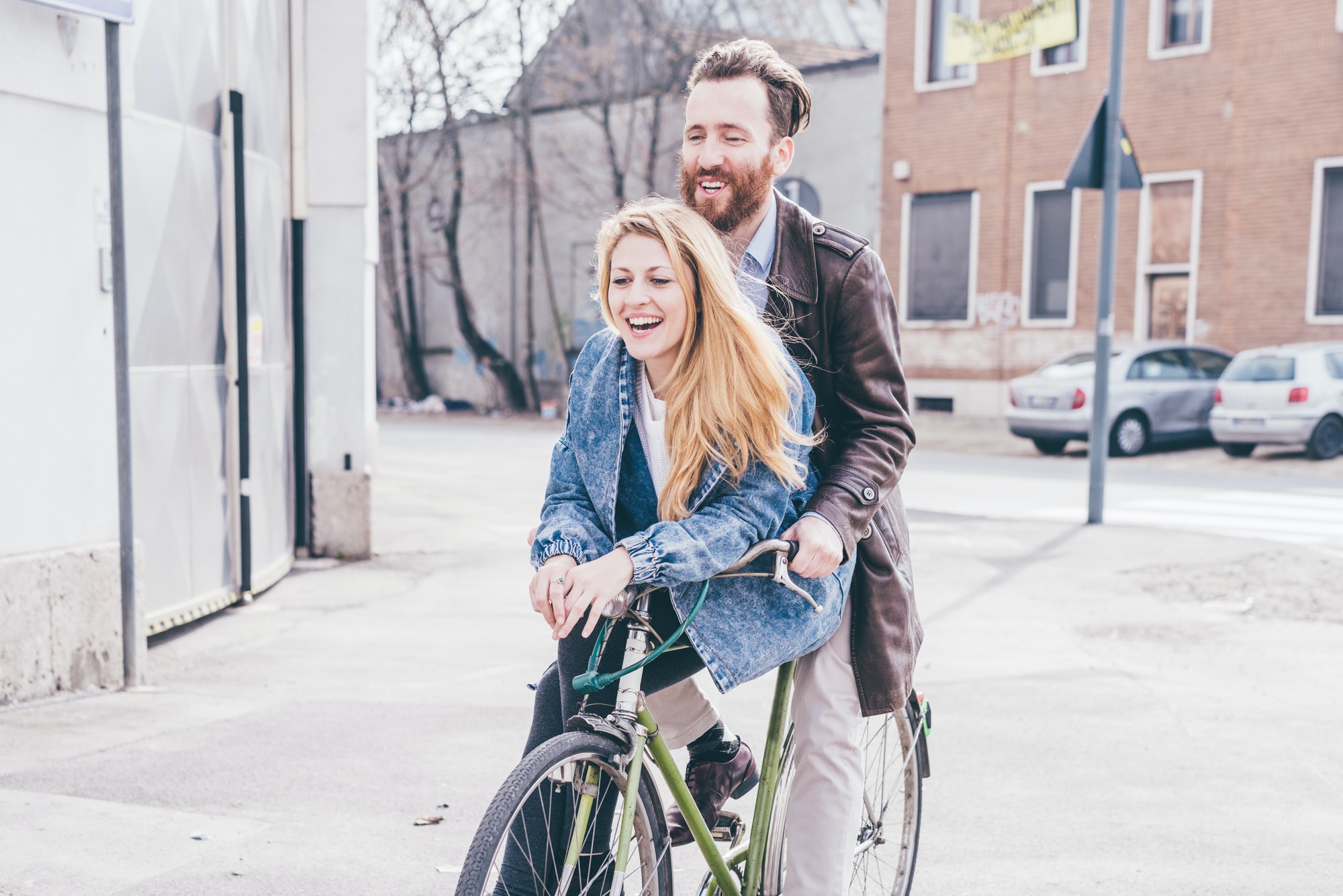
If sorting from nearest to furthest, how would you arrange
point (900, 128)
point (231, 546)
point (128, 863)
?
1. point (128, 863)
2. point (231, 546)
3. point (900, 128)

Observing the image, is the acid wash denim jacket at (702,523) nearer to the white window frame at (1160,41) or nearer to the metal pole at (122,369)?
the metal pole at (122,369)

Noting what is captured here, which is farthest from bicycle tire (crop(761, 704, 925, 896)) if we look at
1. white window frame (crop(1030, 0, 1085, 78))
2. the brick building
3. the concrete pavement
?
white window frame (crop(1030, 0, 1085, 78))

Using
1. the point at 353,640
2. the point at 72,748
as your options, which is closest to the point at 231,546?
the point at 353,640

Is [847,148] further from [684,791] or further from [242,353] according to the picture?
[684,791]

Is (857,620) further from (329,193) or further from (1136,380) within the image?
(1136,380)

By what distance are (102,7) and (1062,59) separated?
20.9m

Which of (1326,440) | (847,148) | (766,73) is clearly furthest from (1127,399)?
(766,73)

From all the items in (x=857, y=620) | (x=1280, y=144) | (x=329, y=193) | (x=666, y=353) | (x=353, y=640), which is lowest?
(x=353, y=640)

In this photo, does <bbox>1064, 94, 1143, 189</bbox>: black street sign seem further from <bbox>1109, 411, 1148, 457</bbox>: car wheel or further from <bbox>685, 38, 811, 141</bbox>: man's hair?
Answer: <bbox>1109, 411, 1148, 457</bbox>: car wheel

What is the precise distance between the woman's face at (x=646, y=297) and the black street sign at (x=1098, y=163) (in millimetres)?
8221

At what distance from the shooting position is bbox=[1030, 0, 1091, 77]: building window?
905 inches

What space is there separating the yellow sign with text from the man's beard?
8.77 metres

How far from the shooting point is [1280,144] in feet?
68.8

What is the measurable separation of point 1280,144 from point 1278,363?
611 centimetres
